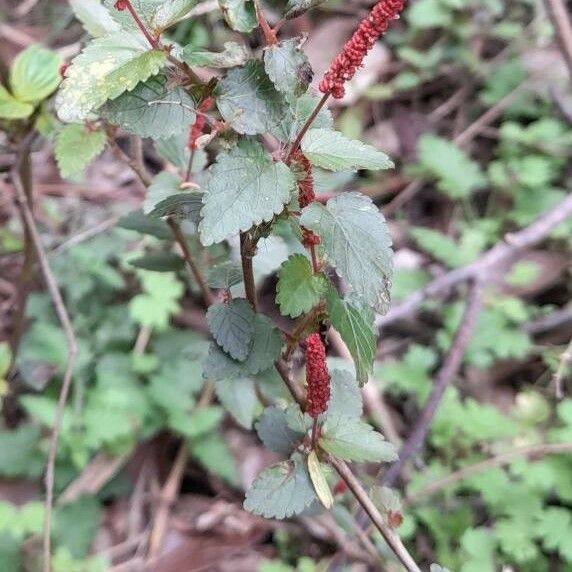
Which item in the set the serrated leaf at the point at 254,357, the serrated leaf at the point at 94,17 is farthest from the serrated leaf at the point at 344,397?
the serrated leaf at the point at 94,17

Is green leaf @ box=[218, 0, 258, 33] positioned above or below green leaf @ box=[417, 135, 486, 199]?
above

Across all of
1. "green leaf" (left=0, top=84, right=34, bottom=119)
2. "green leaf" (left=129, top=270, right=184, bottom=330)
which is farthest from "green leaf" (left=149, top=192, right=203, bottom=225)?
"green leaf" (left=129, top=270, right=184, bottom=330)

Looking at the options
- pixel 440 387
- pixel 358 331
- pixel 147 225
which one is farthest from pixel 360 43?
pixel 440 387

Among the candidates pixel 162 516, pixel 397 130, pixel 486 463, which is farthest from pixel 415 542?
pixel 397 130

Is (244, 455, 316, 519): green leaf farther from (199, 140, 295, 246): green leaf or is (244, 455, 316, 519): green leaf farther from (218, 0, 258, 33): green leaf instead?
(218, 0, 258, 33): green leaf

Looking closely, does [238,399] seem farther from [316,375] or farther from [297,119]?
[297,119]

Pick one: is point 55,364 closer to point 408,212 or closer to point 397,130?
point 408,212
